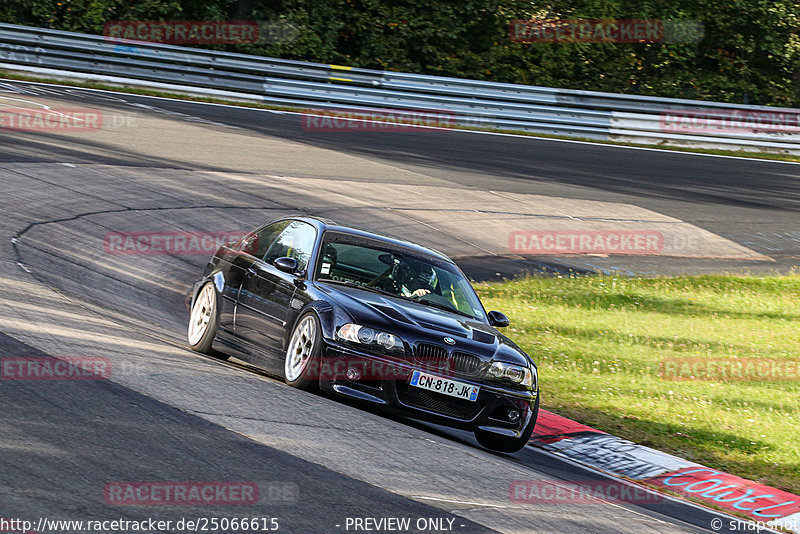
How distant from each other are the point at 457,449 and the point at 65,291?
5.19 m

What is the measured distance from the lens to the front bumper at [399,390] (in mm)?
7758

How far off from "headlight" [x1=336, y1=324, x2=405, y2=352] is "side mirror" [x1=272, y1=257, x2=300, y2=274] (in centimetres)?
109

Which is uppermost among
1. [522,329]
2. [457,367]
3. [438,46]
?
[438,46]

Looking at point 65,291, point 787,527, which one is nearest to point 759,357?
point 787,527

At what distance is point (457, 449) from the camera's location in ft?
24.6

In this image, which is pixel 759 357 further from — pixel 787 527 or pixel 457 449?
pixel 457 449

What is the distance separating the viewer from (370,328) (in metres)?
7.84

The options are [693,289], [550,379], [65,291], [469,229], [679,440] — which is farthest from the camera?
[469,229]

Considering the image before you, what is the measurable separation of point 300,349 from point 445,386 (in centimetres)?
124

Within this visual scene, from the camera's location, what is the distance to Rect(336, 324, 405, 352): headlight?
7805 millimetres
